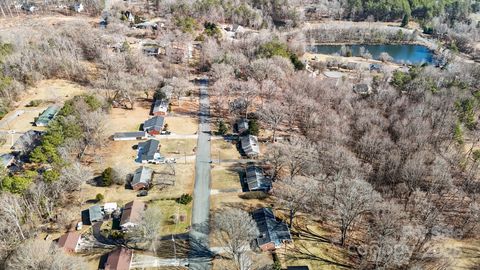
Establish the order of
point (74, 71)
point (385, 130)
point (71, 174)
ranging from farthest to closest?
point (74, 71), point (385, 130), point (71, 174)

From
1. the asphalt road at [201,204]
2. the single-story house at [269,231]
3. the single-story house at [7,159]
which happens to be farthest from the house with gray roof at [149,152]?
the single-story house at [269,231]

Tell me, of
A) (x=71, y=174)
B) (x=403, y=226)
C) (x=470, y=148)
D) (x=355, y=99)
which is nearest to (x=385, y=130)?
(x=355, y=99)

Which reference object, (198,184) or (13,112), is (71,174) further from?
(13,112)

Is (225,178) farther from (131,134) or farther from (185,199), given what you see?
(131,134)

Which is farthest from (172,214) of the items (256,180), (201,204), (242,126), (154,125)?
(242,126)

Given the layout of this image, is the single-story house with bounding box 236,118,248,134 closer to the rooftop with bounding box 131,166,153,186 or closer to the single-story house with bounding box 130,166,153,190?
the rooftop with bounding box 131,166,153,186

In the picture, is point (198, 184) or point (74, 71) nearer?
point (198, 184)
